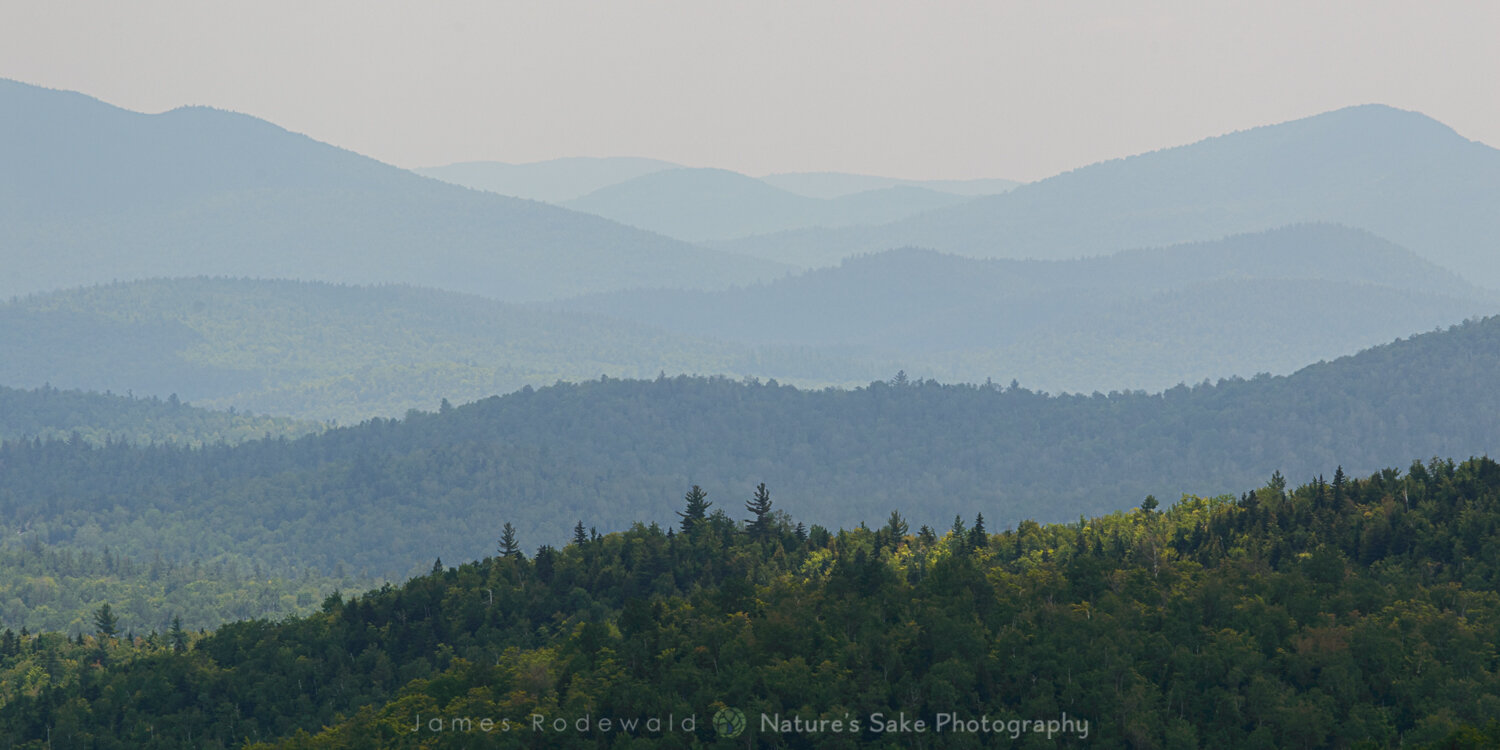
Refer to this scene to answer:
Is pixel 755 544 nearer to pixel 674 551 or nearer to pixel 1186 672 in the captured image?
pixel 674 551

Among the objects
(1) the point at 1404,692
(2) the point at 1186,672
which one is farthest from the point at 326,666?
(1) the point at 1404,692

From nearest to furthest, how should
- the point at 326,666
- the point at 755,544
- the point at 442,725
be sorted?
the point at 442,725, the point at 326,666, the point at 755,544

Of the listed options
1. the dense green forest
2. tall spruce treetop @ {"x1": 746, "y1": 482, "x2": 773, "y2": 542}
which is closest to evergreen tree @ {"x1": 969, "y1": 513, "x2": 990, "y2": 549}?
the dense green forest

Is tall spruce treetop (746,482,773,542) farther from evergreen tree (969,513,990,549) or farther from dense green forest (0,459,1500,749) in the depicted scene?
evergreen tree (969,513,990,549)

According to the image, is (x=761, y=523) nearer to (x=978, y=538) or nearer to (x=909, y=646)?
(x=978, y=538)

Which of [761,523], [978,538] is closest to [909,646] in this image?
[978,538]

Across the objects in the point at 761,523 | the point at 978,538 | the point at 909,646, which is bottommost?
the point at 909,646

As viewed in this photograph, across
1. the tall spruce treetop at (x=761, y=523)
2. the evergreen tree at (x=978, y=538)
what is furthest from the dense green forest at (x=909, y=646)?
the evergreen tree at (x=978, y=538)

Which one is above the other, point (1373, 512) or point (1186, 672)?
point (1373, 512)
